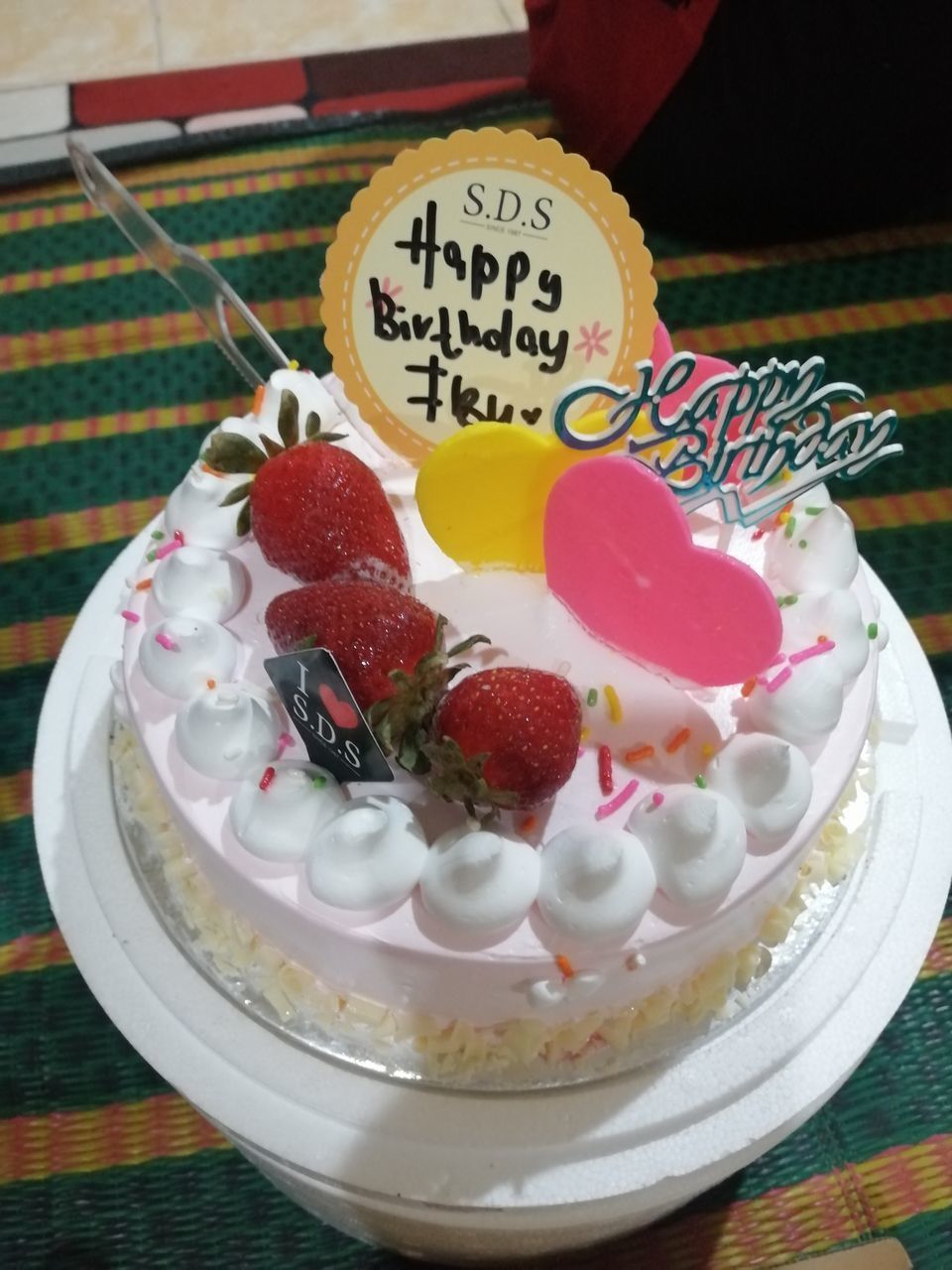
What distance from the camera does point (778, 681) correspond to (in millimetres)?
989

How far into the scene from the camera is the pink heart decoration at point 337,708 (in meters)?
0.84

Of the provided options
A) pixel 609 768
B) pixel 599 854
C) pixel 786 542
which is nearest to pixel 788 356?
pixel 786 542

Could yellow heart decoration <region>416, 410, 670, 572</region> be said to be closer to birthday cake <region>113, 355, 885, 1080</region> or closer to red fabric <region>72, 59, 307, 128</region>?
birthday cake <region>113, 355, 885, 1080</region>

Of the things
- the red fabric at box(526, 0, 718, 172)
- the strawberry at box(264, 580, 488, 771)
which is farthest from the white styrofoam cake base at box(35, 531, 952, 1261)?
the red fabric at box(526, 0, 718, 172)

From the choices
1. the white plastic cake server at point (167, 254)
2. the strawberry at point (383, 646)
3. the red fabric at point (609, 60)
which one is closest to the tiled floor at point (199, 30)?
the red fabric at point (609, 60)

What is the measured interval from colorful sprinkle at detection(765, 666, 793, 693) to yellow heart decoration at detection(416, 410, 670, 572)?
26cm

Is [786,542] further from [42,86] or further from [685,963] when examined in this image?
[42,86]

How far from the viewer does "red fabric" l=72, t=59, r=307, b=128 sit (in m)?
2.56

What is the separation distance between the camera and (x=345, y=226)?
3.33 ft

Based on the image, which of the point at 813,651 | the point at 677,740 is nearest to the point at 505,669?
the point at 677,740

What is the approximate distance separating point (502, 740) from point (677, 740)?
0.22m

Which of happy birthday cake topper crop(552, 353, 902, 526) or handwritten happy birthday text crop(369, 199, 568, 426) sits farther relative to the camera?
handwritten happy birthday text crop(369, 199, 568, 426)

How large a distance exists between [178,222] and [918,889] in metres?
1.94

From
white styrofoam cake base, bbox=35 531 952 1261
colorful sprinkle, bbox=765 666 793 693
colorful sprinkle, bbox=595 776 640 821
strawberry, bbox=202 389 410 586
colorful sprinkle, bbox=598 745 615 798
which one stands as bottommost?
white styrofoam cake base, bbox=35 531 952 1261
